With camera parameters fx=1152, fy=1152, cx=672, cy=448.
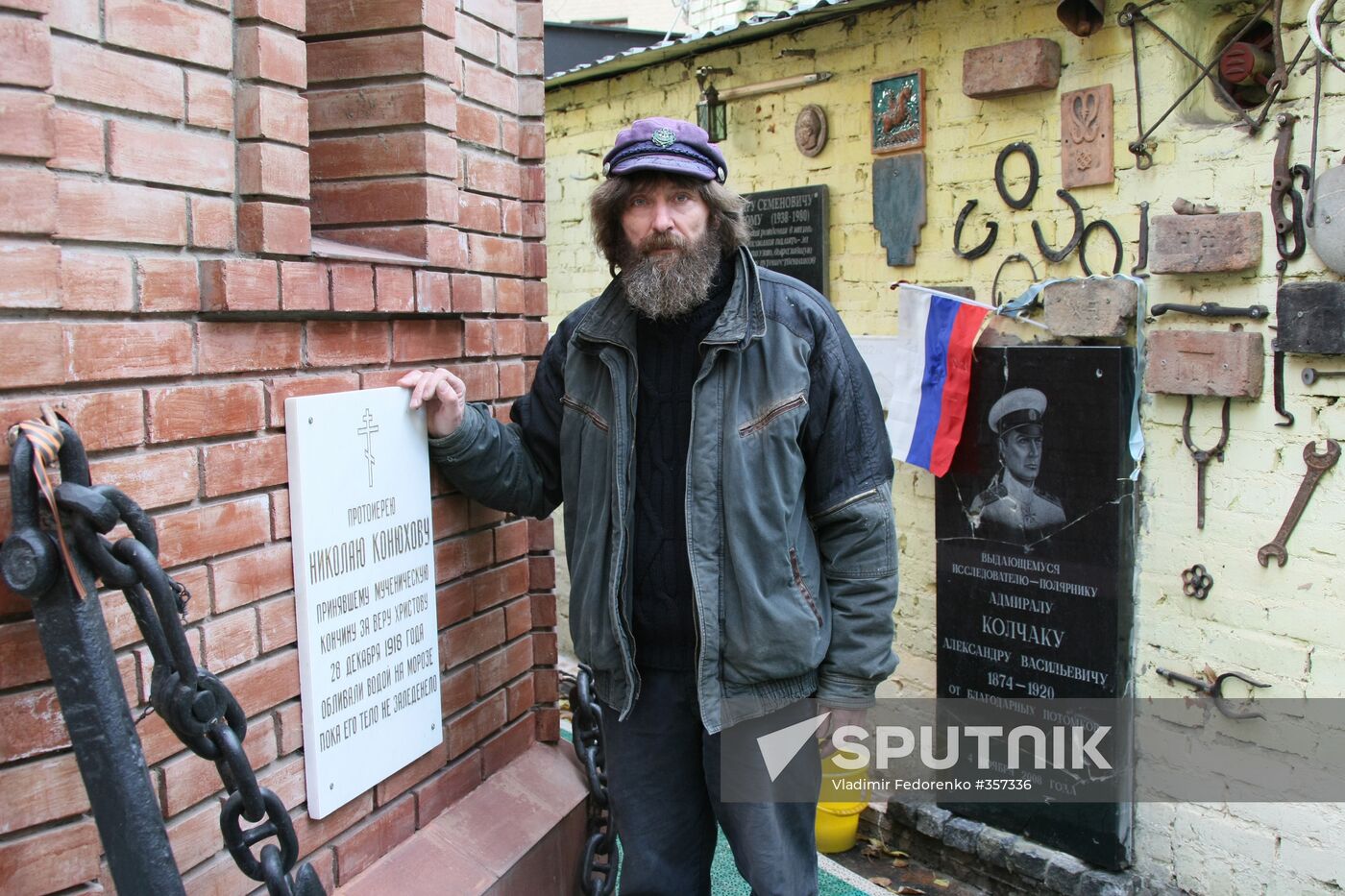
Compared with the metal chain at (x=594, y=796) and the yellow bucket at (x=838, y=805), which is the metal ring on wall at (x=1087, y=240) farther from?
the metal chain at (x=594, y=796)

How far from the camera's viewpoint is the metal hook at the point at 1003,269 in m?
4.59

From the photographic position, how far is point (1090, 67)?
433cm

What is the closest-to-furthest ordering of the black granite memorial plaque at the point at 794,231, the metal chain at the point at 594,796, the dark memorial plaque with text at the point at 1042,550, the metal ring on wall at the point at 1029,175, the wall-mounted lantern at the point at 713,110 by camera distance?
the metal chain at the point at 594,796 < the dark memorial plaque with text at the point at 1042,550 < the metal ring on wall at the point at 1029,175 < the black granite memorial plaque at the point at 794,231 < the wall-mounted lantern at the point at 713,110

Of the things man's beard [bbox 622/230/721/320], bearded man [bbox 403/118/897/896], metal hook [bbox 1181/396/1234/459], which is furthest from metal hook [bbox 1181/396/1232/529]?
man's beard [bbox 622/230/721/320]

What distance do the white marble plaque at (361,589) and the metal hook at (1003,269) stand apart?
2933 millimetres

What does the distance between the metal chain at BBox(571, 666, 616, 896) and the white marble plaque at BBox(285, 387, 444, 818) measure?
52 centimetres

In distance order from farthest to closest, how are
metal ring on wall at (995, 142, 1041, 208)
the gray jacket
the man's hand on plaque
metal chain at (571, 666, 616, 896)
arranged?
metal ring on wall at (995, 142, 1041, 208), metal chain at (571, 666, 616, 896), the gray jacket, the man's hand on plaque

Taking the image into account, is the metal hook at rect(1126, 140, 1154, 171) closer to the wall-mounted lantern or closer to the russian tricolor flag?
the russian tricolor flag

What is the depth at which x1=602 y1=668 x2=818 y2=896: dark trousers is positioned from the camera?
2676mm

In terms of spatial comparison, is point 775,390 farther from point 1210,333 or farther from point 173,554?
point 1210,333

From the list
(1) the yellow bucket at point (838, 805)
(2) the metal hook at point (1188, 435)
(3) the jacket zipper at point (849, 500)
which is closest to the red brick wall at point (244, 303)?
(3) the jacket zipper at point (849, 500)

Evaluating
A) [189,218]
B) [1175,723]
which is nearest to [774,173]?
[1175,723]

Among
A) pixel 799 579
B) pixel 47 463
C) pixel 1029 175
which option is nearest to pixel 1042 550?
pixel 1029 175

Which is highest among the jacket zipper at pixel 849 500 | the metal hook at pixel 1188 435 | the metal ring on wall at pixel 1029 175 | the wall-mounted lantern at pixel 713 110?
the wall-mounted lantern at pixel 713 110
